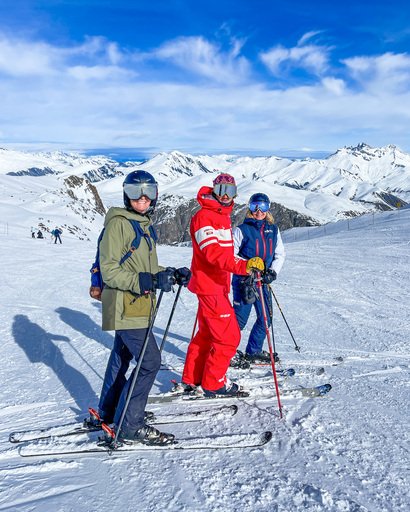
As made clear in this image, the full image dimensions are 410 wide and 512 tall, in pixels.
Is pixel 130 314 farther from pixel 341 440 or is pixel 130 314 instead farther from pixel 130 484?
pixel 341 440

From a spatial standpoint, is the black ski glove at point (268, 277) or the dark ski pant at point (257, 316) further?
the dark ski pant at point (257, 316)

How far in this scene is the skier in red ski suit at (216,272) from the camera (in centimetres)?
430

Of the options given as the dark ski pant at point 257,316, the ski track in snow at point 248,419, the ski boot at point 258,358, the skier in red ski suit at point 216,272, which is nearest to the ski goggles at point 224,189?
the skier in red ski suit at point 216,272

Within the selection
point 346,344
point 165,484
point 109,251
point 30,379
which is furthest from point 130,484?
point 346,344

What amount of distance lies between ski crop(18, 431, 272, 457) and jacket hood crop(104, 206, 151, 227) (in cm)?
193

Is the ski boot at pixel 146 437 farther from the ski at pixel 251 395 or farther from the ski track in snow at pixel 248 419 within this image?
the ski at pixel 251 395

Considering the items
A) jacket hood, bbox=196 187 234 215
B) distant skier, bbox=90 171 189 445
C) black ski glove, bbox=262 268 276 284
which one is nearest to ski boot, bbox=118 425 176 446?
distant skier, bbox=90 171 189 445

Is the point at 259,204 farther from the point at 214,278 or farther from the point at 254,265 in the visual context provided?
the point at 254,265

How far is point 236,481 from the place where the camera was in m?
3.35

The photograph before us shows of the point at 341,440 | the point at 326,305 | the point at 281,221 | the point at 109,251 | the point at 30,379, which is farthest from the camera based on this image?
the point at 281,221

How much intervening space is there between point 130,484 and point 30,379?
328 cm

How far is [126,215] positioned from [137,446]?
1999mm

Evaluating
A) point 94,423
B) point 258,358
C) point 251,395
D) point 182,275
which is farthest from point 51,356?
point 182,275

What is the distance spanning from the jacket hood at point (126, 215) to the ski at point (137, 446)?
1.93 metres
